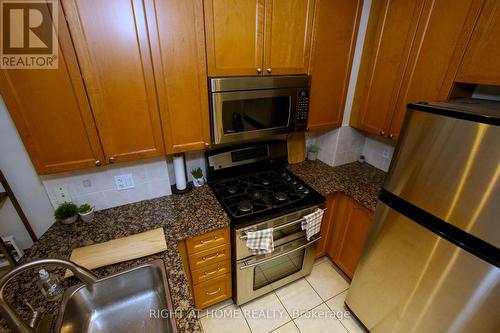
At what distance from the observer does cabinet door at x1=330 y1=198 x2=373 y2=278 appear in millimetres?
1694

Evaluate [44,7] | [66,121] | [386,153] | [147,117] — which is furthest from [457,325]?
[44,7]

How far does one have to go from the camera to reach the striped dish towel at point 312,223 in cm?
159

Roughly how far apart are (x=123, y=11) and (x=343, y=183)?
5.92 feet

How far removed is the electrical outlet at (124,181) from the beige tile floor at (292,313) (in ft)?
3.78

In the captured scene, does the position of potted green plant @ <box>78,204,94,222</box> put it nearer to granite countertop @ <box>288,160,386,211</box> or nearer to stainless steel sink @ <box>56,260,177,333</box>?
stainless steel sink @ <box>56,260,177,333</box>

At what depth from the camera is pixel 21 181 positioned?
1.32 meters

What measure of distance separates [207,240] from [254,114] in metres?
0.88

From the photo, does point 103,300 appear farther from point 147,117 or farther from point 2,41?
point 2,41

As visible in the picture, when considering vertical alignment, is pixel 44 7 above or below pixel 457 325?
above

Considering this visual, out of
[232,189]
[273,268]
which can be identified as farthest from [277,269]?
[232,189]

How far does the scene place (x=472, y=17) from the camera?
1121 mm

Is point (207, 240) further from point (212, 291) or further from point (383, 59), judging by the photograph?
point (383, 59)

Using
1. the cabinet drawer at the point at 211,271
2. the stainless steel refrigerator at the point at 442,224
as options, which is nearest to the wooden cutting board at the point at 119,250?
the cabinet drawer at the point at 211,271

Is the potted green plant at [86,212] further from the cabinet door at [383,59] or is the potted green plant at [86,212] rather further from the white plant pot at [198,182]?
the cabinet door at [383,59]
